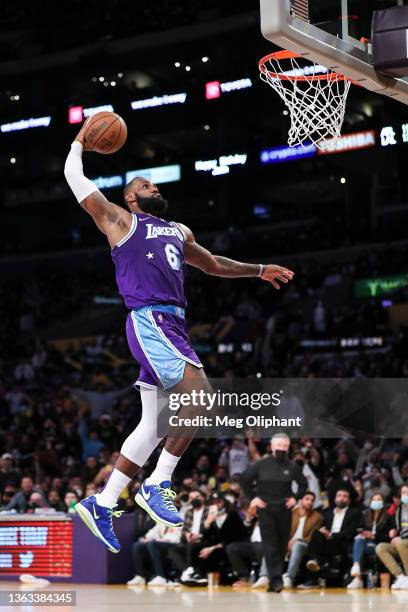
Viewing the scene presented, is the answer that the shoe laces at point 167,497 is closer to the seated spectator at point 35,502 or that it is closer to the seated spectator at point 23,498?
the seated spectator at point 35,502

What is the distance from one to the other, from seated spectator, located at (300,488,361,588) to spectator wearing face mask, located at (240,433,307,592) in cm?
51

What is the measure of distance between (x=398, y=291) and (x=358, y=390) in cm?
1675

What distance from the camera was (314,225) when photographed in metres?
→ 32.2

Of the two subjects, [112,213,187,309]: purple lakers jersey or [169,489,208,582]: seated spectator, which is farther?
[169,489,208,582]: seated spectator

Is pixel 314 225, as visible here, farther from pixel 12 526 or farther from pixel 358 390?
pixel 358 390

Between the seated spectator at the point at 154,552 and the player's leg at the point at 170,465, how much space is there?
7.63 metres

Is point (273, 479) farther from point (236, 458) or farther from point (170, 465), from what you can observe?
point (170, 465)

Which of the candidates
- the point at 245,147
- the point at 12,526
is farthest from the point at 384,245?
the point at 12,526

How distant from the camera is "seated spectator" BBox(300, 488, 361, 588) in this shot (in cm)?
1373

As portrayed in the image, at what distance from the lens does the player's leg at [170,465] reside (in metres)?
7.03

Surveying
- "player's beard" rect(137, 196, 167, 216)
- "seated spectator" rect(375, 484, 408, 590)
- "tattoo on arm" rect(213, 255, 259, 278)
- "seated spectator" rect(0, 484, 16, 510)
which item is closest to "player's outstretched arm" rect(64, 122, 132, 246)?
"player's beard" rect(137, 196, 167, 216)

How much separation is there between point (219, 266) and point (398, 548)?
6.74 m

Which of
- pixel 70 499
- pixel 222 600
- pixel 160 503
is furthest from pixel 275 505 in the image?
pixel 160 503

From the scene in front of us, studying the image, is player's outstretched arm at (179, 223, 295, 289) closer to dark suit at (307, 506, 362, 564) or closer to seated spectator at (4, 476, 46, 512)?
dark suit at (307, 506, 362, 564)
